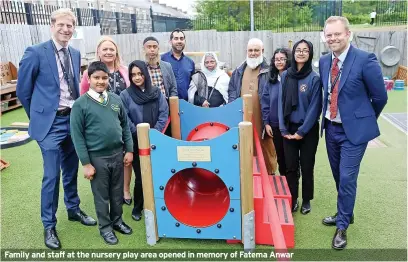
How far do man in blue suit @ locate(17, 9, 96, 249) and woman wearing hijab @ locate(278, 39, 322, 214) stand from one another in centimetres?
195

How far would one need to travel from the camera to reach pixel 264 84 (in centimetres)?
393

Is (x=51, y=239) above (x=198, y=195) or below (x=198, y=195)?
below

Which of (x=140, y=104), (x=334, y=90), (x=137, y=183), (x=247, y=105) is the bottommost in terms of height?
(x=137, y=183)

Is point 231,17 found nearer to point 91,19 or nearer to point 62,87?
point 91,19

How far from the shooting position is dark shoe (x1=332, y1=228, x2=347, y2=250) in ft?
9.92

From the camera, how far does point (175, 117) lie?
3930 millimetres

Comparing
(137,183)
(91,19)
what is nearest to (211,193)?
(137,183)

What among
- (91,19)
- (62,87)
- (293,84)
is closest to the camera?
(62,87)

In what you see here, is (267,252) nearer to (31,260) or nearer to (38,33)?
(31,260)

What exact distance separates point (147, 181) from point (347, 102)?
5.85ft

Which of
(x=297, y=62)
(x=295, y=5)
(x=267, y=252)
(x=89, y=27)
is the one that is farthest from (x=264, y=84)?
(x=295, y=5)

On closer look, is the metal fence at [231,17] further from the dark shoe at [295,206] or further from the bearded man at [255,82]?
the dark shoe at [295,206]

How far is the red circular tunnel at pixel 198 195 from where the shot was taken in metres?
3.23

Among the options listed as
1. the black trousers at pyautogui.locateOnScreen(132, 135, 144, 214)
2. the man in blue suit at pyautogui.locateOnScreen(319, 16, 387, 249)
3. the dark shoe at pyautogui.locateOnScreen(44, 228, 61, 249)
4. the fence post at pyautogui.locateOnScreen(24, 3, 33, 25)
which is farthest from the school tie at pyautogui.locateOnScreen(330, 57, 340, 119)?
the fence post at pyautogui.locateOnScreen(24, 3, 33, 25)
